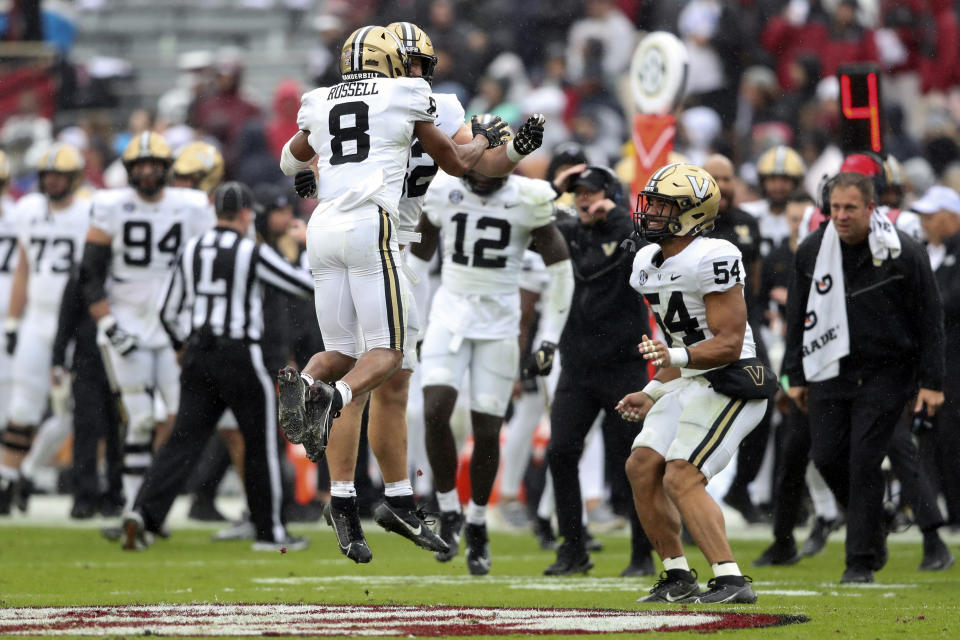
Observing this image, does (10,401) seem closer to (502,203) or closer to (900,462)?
(502,203)

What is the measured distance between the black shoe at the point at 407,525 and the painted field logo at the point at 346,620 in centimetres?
45

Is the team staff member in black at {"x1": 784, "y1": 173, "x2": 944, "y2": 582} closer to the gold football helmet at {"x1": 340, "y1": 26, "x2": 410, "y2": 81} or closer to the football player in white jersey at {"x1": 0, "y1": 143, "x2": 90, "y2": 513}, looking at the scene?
the gold football helmet at {"x1": 340, "y1": 26, "x2": 410, "y2": 81}

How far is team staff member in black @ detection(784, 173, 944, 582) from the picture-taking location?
26.9ft

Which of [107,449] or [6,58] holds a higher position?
[6,58]

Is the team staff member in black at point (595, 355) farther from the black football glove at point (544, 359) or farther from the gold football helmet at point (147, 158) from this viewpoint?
the gold football helmet at point (147, 158)

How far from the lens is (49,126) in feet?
65.0

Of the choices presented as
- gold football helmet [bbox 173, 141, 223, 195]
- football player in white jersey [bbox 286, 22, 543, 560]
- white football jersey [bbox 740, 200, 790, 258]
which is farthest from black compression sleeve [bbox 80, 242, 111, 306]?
white football jersey [bbox 740, 200, 790, 258]

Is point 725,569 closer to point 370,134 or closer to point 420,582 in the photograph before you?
point 420,582

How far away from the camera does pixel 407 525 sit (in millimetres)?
7254

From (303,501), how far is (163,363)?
2584mm

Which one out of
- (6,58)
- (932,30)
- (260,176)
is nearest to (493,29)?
(260,176)

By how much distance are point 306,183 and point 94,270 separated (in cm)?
415

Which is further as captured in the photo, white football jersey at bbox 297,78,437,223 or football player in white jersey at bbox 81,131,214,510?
football player in white jersey at bbox 81,131,214,510

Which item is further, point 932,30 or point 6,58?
point 6,58
